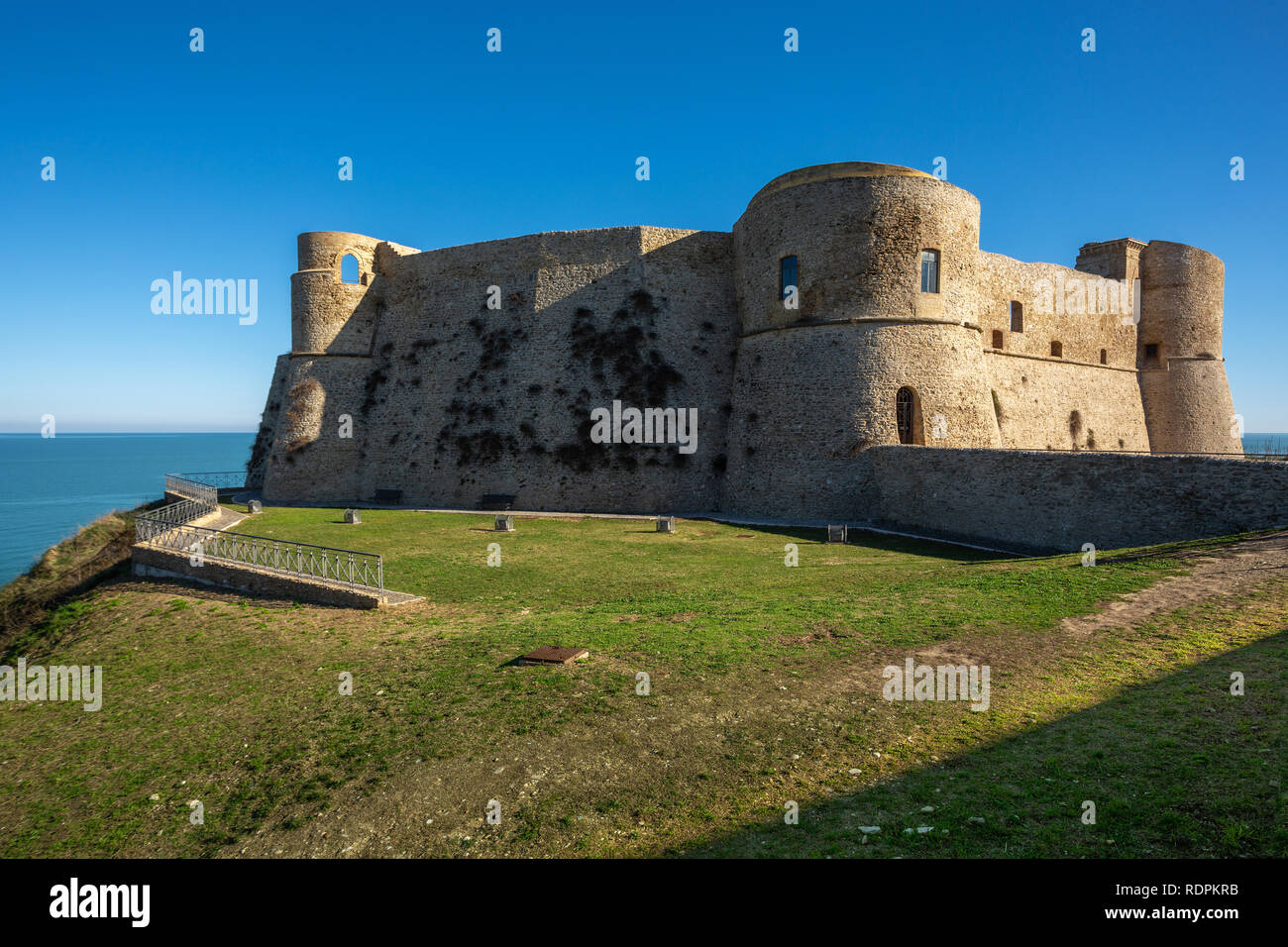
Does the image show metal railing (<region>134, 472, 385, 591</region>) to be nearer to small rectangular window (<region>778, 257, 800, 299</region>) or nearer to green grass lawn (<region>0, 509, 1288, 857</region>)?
green grass lawn (<region>0, 509, 1288, 857</region>)

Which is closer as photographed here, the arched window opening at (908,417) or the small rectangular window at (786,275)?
the arched window opening at (908,417)

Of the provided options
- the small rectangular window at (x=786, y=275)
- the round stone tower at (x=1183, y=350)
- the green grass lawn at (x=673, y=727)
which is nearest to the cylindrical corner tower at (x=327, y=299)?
the small rectangular window at (x=786, y=275)

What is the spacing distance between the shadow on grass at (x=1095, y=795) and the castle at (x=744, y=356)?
17232 mm

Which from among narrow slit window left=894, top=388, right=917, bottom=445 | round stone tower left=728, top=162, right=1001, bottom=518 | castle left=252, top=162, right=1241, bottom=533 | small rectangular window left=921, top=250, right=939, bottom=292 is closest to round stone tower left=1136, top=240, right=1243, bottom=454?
castle left=252, top=162, right=1241, bottom=533

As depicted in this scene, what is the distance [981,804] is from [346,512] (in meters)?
23.9

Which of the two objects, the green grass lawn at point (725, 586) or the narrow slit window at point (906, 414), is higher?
the narrow slit window at point (906, 414)

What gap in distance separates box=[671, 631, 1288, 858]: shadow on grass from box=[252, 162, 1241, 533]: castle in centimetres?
1723

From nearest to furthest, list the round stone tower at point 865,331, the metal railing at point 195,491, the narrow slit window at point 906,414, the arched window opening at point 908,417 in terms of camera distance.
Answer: the round stone tower at point 865,331 → the arched window opening at point 908,417 → the narrow slit window at point 906,414 → the metal railing at point 195,491

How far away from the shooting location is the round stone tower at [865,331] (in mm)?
23828

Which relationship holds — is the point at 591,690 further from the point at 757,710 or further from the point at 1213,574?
the point at 1213,574

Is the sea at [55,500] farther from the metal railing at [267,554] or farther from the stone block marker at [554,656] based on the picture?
the stone block marker at [554,656]

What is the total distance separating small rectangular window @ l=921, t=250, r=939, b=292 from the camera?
24406 millimetres

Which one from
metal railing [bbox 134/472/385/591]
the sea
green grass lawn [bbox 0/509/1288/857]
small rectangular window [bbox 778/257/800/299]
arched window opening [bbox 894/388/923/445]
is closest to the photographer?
green grass lawn [bbox 0/509/1288/857]
